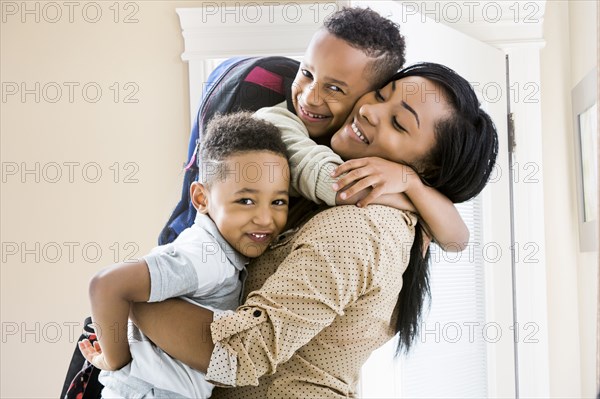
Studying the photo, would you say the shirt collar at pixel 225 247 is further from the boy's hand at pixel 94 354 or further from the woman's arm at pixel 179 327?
the boy's hand at pixel 94 354

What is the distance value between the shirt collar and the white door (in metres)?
1.29

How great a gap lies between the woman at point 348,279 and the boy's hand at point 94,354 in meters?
0.13

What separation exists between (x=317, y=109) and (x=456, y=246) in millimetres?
357

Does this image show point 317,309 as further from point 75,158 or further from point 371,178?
point 75,158

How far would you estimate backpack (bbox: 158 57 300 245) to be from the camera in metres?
1.55

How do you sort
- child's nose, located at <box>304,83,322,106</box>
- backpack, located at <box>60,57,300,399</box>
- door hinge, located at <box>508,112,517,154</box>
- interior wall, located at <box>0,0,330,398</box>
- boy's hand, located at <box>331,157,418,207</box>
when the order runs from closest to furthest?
boy's hand, located at <box>331,157,418,207</box>
child's nose, located at <box>304,83,322,106</box>
backpack, located at <box>60,57,300,399</box>
door hinge, located at <box>508,112,517,154</box>
interior wall, located at <box>0,0,330,398</box>

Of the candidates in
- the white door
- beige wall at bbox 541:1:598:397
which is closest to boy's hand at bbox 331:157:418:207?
the white door

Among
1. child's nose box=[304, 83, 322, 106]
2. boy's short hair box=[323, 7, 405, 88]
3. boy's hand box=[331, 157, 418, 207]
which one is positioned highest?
boy's short hair box=[323, 7, 405, 88]

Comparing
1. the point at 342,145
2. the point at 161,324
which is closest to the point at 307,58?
the point at 342,145

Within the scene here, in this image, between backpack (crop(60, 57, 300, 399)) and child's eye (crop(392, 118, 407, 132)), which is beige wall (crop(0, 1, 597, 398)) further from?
child's eye (crop(392, 118, 407, 132))

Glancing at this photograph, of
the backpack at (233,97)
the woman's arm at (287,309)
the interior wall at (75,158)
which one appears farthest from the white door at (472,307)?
the woman's arm at (287,309)

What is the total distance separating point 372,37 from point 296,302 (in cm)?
58

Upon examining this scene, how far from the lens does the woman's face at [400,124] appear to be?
1271mm

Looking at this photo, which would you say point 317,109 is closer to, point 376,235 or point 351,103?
point 351,103
